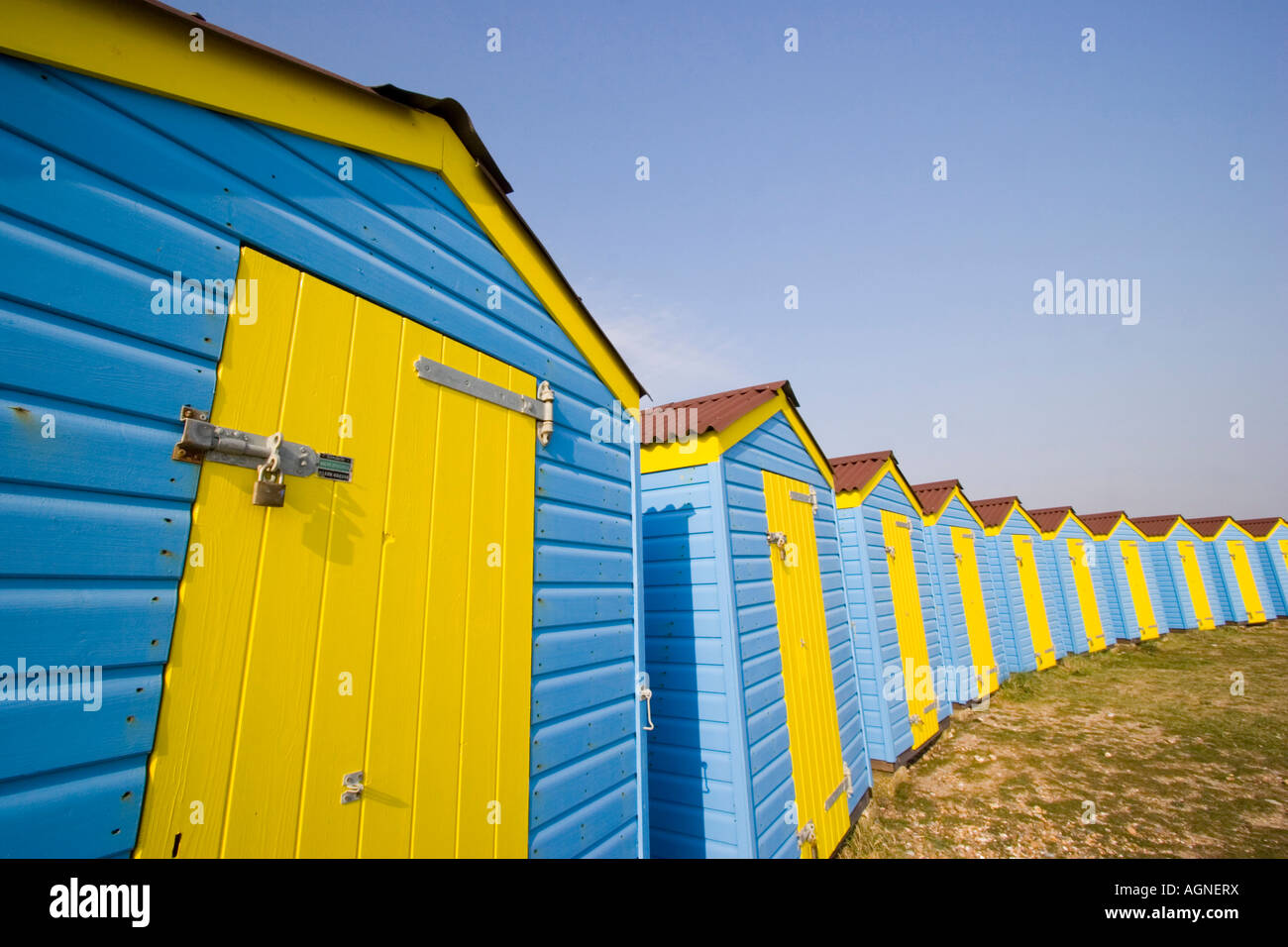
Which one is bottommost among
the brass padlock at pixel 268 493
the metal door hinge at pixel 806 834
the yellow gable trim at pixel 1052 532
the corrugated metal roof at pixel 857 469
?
the metal door hinge at pixel 806 834

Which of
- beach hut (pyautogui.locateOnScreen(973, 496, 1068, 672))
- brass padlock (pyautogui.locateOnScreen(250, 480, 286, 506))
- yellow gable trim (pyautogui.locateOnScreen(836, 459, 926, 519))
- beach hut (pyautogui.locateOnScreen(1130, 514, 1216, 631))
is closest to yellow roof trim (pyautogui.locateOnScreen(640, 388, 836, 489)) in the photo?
yellow gable trim (pyautogui.locateOnScreen(836, 459, 926, 519))

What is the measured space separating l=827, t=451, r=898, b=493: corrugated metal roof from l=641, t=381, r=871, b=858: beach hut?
113 inches

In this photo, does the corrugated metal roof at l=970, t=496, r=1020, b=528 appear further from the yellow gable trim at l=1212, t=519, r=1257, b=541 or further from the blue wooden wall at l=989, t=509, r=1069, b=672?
the yellow gable trim at l=1212, t=519, r=1257, b=541

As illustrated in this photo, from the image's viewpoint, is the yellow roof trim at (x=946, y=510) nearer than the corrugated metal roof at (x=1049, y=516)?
Yes

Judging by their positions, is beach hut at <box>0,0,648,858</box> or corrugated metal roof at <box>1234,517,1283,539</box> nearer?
beach hut at <box>0,0,648,858</box>

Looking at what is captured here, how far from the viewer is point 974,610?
12.1m

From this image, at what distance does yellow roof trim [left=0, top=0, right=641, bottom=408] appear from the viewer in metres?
1.44

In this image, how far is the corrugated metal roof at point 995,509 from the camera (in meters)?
14.4

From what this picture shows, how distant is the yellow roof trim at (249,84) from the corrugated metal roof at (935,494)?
10743mm

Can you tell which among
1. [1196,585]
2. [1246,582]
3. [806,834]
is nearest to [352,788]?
[806,834]

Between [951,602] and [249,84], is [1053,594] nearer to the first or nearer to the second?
[951,602]

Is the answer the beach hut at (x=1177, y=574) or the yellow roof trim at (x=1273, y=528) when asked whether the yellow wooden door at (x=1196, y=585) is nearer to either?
the beach hut at (x=1177, y=574)

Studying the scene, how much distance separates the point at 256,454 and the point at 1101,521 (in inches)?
1025

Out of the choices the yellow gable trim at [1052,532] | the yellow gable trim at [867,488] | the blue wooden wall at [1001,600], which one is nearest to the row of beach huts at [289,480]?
the yellow gable trim at [867,488]
